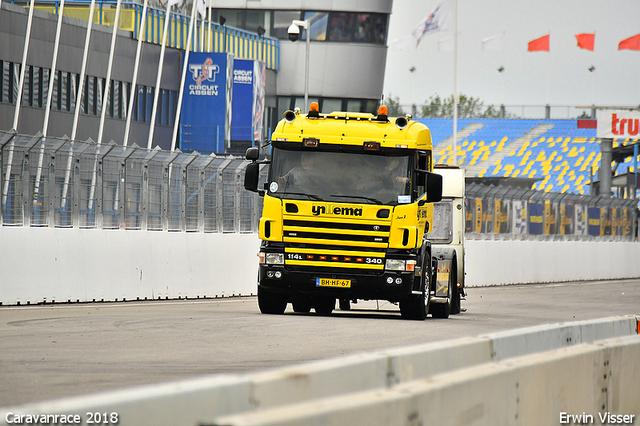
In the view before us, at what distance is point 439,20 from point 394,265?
39741mm

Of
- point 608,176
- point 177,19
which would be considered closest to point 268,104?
point 177,19

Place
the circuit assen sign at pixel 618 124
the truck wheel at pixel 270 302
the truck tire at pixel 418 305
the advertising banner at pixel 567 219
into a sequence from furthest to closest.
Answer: the circuit assen sign at pixel 618 124 < the advertising banner at pixel 567 219 < the truck wheel at pixel 270 302 < the truck tire at pixel 418 305

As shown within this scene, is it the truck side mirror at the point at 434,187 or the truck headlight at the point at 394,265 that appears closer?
the truck headlight at the point at 394,265

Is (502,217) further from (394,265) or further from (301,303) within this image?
(394,265)

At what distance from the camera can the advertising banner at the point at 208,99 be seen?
5519 cm

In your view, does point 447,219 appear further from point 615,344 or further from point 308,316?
point 615,344

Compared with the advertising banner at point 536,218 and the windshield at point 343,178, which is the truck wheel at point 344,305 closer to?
the windshield at point 343,178

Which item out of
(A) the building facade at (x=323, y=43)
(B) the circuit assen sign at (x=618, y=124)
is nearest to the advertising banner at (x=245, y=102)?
(A) the building facade at (x=323, y=43)

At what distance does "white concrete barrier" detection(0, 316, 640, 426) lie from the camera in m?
3.60

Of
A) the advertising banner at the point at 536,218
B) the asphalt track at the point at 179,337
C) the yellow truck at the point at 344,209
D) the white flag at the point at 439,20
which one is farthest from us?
the white flag at the point at 439,20

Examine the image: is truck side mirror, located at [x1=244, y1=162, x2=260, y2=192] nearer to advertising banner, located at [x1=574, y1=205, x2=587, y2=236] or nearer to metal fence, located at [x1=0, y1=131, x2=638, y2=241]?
metal fence, located at [x1=0, y1=131, x2=638, y2=241]

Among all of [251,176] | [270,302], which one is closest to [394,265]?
[270,302]

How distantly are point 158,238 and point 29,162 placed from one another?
3889mm

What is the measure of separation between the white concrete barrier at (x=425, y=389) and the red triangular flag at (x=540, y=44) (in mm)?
70677
